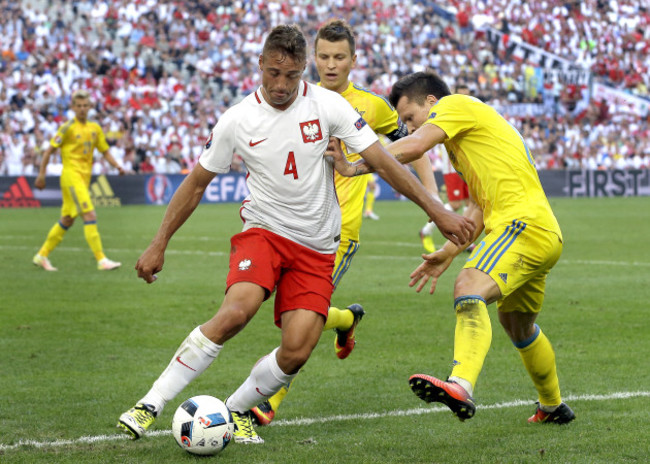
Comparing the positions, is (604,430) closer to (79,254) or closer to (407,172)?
(407,172)

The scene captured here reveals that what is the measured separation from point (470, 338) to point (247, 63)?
107ft

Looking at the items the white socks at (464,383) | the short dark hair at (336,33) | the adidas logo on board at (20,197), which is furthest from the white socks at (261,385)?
the adidas logo on board at (20,197)

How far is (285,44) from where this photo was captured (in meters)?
4.86

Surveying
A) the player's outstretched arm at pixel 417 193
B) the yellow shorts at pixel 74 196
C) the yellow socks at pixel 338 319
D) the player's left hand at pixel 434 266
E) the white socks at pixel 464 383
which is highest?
the player's outstretched arm at pixel 417 193

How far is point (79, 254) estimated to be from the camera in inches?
650

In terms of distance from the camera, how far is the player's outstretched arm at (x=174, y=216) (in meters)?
5.11

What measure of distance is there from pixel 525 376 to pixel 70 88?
89.6 ft

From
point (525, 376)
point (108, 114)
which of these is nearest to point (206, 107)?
point (108, 114)

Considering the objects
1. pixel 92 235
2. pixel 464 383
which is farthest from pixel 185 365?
pixel 92 235

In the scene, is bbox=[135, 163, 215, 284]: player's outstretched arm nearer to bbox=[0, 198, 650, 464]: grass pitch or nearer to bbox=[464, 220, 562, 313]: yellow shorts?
bbox=[0, 198, 650, 464]: grass pitch

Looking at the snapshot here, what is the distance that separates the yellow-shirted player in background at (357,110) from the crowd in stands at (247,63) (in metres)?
23.7

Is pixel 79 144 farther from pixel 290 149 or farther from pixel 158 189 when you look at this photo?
pixel 158 189

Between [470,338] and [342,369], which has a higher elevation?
[470,338]

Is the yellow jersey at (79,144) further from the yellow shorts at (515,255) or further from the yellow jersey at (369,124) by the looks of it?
the yellow shorts at (515,255)
